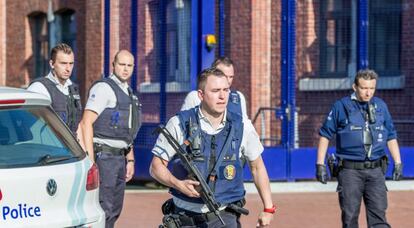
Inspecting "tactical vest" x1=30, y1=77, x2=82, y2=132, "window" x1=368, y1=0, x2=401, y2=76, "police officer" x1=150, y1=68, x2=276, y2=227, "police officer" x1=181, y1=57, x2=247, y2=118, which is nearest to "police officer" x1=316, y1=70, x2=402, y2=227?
"police officer" x1=181, y1=57, x2=247, y2=118

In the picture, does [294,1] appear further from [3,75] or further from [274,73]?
[3,75]

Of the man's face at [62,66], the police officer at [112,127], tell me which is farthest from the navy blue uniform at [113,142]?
the man's face at [62,66]

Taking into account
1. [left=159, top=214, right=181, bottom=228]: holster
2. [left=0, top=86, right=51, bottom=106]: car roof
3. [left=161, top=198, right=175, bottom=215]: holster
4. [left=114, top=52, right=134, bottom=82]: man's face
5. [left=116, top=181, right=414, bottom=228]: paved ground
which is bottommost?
[left=116, top=181, right=414, bottom=228]: paved ground

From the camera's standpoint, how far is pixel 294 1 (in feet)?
50.3

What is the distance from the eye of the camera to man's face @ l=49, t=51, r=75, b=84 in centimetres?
859

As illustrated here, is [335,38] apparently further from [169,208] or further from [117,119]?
[169,208]

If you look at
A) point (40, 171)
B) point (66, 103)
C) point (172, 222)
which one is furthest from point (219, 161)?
point (66, 103)

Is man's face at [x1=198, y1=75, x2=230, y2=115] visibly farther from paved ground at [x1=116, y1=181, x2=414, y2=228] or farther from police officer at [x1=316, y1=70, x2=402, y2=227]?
paved ground at [x1=116, y1=181, x2=414, y2=228]

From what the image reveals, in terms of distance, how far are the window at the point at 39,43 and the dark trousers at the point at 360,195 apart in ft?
54.3

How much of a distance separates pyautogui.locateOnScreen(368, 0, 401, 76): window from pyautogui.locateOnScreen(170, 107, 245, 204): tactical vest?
995 centimetres

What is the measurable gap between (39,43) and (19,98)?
62.1ft

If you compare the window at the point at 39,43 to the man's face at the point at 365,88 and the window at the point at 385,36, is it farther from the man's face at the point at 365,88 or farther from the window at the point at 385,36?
the man's face at the point at 365,88

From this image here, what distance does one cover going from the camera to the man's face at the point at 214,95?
6.48m

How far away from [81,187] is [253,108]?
10.5 metres
